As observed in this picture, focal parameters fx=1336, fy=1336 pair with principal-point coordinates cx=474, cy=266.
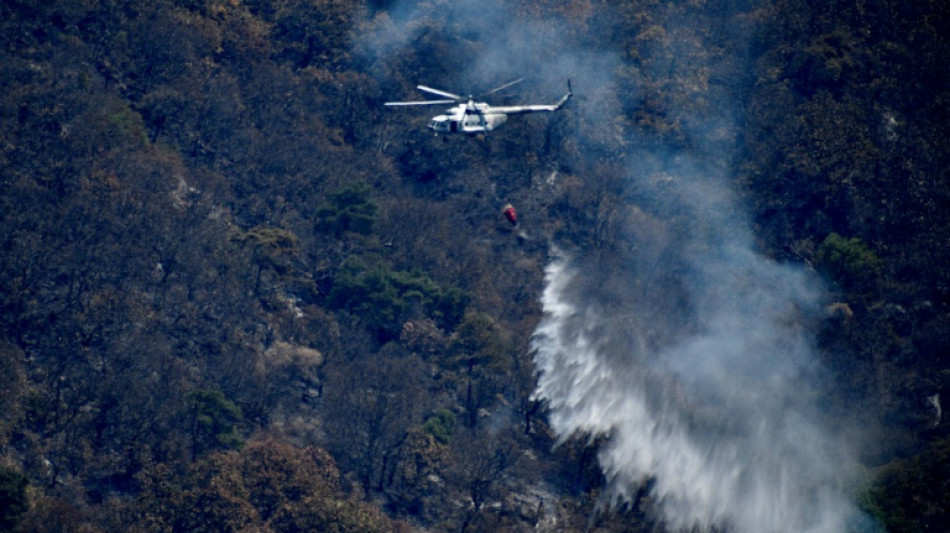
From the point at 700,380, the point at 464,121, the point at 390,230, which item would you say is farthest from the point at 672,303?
the point at 464,121

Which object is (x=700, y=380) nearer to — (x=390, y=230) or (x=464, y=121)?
(x=464, y=121)

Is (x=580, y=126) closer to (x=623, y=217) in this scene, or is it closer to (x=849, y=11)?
(x=623, y=217)

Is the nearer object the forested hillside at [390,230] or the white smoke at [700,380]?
the forested hillside at [390,230]

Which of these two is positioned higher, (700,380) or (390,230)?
(390,230)

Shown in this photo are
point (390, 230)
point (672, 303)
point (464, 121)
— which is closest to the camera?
point (464, 121)

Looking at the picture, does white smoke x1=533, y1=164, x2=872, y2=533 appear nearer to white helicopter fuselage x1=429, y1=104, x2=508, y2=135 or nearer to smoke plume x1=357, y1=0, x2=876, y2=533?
smoke plume x1=357, y1=0, x2=876, y2=533

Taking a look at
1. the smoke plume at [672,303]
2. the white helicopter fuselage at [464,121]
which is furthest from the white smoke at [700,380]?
the white helicopter fuselage at [464,121]

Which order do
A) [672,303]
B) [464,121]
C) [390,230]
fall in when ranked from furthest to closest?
[390,230], [672,303], [464,121]

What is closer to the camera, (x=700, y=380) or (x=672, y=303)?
(x=700, y=380)

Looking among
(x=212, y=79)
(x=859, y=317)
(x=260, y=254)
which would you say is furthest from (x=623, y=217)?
(x=212, y=79)

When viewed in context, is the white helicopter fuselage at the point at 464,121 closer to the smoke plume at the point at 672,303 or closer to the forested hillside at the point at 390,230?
the forested hillside at the point at 390,230
